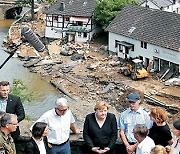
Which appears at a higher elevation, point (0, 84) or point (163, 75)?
point (0, 84)

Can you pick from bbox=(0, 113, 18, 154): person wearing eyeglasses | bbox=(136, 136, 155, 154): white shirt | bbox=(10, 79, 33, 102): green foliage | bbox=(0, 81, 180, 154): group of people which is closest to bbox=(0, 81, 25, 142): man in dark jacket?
bbox=(0, 81, 180, 154): group of people

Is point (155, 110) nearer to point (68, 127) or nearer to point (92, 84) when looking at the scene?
point (68, 127)

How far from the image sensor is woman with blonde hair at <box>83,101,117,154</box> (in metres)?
8.29

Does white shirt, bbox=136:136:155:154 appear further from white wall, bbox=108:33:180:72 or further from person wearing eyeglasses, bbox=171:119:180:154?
white wall, bbox=108:33:180:72

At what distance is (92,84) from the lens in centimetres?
3259

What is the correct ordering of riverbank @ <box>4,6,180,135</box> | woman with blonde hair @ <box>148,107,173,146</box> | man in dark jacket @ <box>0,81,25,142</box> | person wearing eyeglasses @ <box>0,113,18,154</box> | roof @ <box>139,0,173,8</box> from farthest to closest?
roof @ <box>139,0,173,8</box> < riverbank @ <box>4,6,180,135</box> < man in dark jacket @ <box>0,81,25,142</box> < woman with blonde hair @ <box>148,107,173,146</box> < person wearing eyeglasses @ <box>0,113,18,154</box>

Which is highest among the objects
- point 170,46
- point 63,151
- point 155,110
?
point 155,110

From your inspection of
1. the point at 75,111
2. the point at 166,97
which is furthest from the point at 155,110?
the point at 166,97

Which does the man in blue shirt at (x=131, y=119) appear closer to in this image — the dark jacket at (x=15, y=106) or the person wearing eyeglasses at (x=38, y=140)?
the person wearing eyeglasses at (x=38, y=140)

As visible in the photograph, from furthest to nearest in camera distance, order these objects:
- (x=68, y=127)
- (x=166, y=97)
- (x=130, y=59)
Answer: (x=130, y=59), (x=166, y=97), (x=68, y=127)

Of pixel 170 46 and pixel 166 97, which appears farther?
pixel 170 46

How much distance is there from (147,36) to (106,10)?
6698mm

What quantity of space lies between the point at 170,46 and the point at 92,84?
5.81 meters

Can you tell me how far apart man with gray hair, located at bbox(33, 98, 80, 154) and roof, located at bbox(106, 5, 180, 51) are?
24.7 meters
